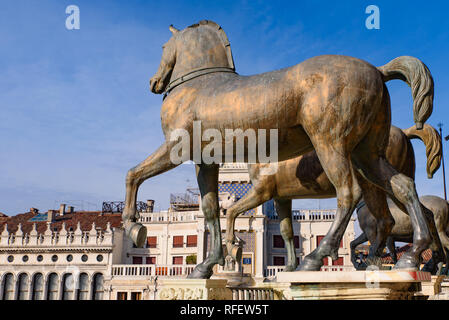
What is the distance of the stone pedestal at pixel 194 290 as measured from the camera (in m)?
4.45

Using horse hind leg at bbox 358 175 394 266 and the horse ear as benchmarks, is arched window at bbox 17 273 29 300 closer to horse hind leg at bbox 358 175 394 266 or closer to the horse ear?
the horse ear

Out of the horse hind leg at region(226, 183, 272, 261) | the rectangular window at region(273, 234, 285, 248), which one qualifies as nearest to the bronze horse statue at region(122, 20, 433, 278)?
the horse hind leg at region(226, 183, 272, 261)

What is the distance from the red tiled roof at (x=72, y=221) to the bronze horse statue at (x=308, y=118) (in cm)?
4184

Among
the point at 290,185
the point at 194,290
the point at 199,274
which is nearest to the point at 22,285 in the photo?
the point at 290,185

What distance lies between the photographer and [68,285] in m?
41.1

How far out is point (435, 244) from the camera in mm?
7605

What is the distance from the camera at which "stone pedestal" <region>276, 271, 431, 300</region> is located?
385 cm

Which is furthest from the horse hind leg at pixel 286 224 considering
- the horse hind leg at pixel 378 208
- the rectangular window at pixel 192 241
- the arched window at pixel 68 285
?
the arched window at pixel 68 285

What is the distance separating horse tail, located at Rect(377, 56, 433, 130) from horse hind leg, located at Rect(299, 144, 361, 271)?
82cm

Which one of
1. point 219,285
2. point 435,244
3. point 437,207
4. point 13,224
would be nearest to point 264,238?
point 13,224

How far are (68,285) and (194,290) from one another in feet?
132

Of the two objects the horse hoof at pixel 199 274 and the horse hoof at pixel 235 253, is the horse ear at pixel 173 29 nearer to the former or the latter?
the horse hoof at pixel 199 274

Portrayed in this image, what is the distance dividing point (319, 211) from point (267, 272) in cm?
860

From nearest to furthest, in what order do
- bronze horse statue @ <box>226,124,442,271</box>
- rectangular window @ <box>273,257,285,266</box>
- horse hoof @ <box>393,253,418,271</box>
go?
horse hoof @ <box>393,253,418,271</box>
bronze horse statue @ <box>226,124,442,271</box>
rectangular window @ <box>273,257,285,266</box>
